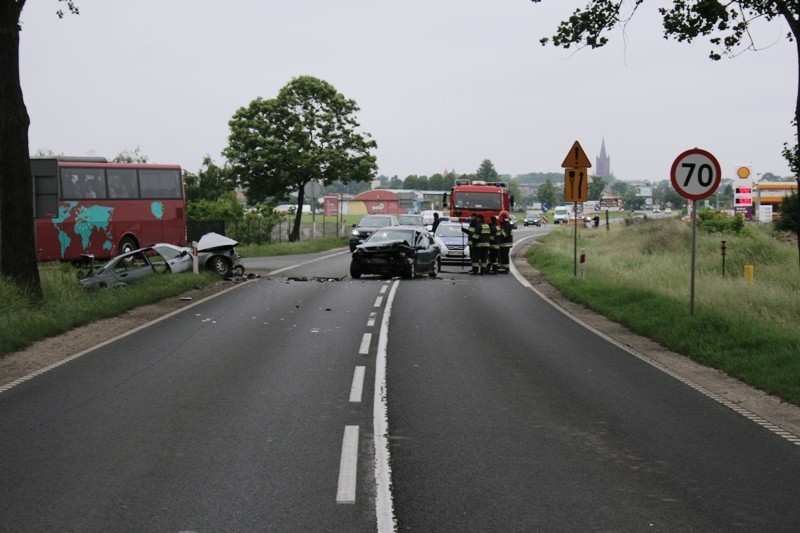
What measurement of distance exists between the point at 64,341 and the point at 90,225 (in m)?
19.1

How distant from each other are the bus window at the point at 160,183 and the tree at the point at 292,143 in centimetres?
1953

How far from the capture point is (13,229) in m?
17.2

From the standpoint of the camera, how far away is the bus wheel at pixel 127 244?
1272 inches

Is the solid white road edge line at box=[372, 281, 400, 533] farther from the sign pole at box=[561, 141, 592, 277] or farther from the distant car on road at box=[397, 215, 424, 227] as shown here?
the distant car on road at box=[397, 215, 424, 227]

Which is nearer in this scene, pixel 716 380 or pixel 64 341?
pixel 716 380

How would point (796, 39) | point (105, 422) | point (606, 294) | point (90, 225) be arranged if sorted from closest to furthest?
point (105, 422) < point (796, 39) < point (606, 294) < point (90, 225)

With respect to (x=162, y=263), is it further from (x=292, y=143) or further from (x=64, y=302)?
(x=292, y=143)

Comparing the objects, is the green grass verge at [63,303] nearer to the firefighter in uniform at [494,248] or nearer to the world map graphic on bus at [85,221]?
the world map graphic on bus at [85,221]

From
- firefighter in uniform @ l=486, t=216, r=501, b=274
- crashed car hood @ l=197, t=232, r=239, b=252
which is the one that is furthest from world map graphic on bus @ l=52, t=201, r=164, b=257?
firefighter in uniform @ l=486, t=216, r=501, b=274

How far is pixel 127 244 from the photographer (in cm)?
3262

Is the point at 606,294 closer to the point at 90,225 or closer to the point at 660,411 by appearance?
the point at 660,411

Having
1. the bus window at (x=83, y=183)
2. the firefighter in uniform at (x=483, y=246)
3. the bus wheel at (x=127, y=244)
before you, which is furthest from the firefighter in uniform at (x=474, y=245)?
the bus window at (x=83, y=183)

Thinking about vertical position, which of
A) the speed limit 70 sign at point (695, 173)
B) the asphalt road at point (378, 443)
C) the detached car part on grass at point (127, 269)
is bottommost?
the asphalt road at point (378, 443)

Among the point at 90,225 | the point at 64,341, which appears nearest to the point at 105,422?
the point at 64,341
